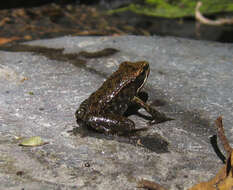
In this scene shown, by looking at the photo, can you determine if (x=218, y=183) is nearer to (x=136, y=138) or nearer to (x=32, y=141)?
(x=136, y=138)

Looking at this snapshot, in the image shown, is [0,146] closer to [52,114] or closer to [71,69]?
[52,114]

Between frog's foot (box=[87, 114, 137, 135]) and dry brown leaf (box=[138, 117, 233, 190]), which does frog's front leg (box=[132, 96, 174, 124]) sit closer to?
frog's foot (box=[87, 114, 137, 135])

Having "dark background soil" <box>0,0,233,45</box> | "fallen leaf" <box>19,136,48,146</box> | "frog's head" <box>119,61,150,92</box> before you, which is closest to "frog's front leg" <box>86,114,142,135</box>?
"fallen leaf" <box>19,136,48,146</box>

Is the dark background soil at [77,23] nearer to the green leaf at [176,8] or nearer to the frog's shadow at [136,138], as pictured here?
the green leaf at [176,8]

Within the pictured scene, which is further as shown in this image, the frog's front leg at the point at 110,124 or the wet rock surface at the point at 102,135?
the frog's front leg at the point at 110,124

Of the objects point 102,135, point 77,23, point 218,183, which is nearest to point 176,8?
point 77,23

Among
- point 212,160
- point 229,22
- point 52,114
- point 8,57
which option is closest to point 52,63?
point 8,57

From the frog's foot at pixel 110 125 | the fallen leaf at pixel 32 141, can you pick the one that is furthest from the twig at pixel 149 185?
the fallen leaf at pixel 32 141
